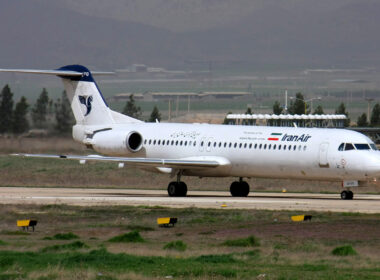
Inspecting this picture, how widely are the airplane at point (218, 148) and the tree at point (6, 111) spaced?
62.7 ft

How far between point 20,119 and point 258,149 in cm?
2845

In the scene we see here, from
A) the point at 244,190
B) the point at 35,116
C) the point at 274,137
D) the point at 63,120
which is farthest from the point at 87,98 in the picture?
the point at 35,116

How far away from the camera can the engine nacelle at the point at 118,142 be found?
4328 centimetres

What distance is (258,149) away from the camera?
39.8 m

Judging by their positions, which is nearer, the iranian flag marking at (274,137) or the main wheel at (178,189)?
the iranian flag marking at (274,137)

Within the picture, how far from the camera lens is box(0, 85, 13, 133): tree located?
65.3 m

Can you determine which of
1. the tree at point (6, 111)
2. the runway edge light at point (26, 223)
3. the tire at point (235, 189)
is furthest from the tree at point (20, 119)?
the runway edge light at point (26, 223)

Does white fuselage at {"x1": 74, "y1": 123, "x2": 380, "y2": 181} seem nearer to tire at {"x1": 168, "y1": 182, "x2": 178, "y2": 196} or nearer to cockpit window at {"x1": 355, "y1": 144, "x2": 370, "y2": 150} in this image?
cockpit window at {"x1": 355, "y1": 144, "x2": 370, "y2": 150}

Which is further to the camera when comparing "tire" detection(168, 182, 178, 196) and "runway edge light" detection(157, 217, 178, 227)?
"tire" detection(168, 182, 178, 196)

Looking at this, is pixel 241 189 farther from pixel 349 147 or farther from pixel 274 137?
pixel 349 147

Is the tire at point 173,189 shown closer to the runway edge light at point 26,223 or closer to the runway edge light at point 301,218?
the runway edge light at point 301,218

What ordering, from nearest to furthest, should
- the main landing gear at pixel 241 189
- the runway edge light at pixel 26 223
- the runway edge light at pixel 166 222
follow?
1. the runway edge light at pixel 26 223
2. the runway edge light at pixel 166 222
3. the main landing gear at pixel 241 189

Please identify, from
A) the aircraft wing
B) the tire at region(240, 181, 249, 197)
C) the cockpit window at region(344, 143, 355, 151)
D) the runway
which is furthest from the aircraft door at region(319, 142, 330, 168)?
the tire at region(240, 181, 249, 197)

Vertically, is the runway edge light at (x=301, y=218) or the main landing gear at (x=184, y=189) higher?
the main landing gear at (x=184, y=189)
